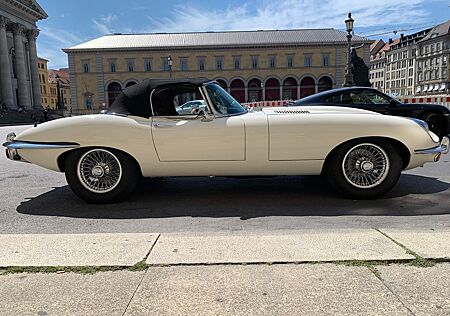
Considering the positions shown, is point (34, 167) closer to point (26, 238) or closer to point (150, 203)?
point (150, 203)

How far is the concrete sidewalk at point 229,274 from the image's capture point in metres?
2.26

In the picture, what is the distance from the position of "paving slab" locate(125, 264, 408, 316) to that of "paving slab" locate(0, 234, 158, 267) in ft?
1.31

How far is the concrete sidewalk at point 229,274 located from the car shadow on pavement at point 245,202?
82 cm

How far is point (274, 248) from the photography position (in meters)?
3.08

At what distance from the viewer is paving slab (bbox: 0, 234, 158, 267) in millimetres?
2893

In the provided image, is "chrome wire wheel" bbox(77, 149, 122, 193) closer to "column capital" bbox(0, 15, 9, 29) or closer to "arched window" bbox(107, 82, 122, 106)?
"column capital" bbox(0, 15, 9, 29)

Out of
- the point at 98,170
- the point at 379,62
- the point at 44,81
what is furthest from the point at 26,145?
the point at 379,62

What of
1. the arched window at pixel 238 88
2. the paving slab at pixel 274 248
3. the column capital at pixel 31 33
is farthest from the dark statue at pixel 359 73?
the column capital at pixel 31 33

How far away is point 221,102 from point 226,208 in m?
1.32

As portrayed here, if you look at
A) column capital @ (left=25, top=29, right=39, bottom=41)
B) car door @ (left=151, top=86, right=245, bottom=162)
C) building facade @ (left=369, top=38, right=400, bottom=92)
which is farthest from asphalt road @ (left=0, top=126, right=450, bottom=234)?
building facade @ (left=369, top=38, right=400, bottom=92)

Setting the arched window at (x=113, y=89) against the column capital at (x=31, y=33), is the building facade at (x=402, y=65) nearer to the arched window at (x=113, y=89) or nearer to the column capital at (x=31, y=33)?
the arched window at (x=113, y=89)

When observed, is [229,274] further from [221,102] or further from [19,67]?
[19,67]

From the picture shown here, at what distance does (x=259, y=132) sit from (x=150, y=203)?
1.62 metres

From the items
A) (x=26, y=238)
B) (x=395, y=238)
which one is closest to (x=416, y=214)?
(x=395, y=238)
